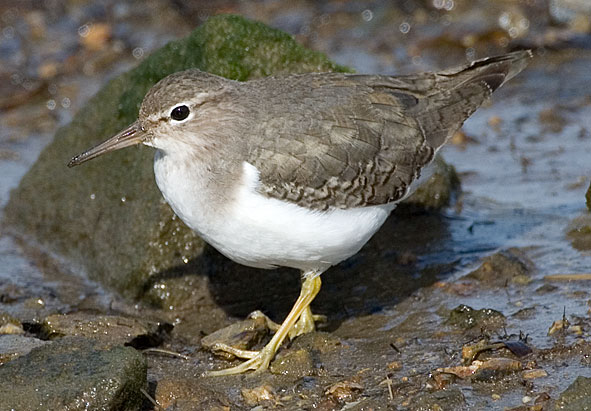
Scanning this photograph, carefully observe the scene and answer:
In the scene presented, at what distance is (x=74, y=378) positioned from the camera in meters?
5.07

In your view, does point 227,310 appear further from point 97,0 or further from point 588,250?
point 97,0

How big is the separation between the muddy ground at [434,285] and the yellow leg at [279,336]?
9cm

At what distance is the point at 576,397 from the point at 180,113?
2951mm

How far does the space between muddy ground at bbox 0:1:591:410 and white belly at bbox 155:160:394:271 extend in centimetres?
69

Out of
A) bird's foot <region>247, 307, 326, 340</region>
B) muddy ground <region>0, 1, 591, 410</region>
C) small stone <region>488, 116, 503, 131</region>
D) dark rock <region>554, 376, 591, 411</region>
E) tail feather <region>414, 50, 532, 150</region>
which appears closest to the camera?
dark rock <region>554, 376, 591, 411</region>

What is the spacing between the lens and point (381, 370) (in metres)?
5.65

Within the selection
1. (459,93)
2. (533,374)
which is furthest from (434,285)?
(533,374)

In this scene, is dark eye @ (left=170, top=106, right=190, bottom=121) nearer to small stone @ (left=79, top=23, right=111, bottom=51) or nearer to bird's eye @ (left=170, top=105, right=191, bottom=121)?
bird's eye @ (left=170, top=105, right=191, bottom=121)

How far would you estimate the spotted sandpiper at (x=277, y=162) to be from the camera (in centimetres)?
562

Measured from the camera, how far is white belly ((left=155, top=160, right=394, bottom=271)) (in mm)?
5555

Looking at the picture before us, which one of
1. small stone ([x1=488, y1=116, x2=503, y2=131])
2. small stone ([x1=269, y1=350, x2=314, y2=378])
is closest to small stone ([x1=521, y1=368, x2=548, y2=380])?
small stone ([x1=269, y1=350, x2=314, y2=378])

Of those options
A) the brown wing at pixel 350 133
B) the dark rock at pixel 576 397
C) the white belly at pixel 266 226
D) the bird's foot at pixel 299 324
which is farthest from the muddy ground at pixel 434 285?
the brown wing at pixel 350 133

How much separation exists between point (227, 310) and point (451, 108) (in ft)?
7.67

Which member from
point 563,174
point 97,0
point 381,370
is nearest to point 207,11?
point 97,0
